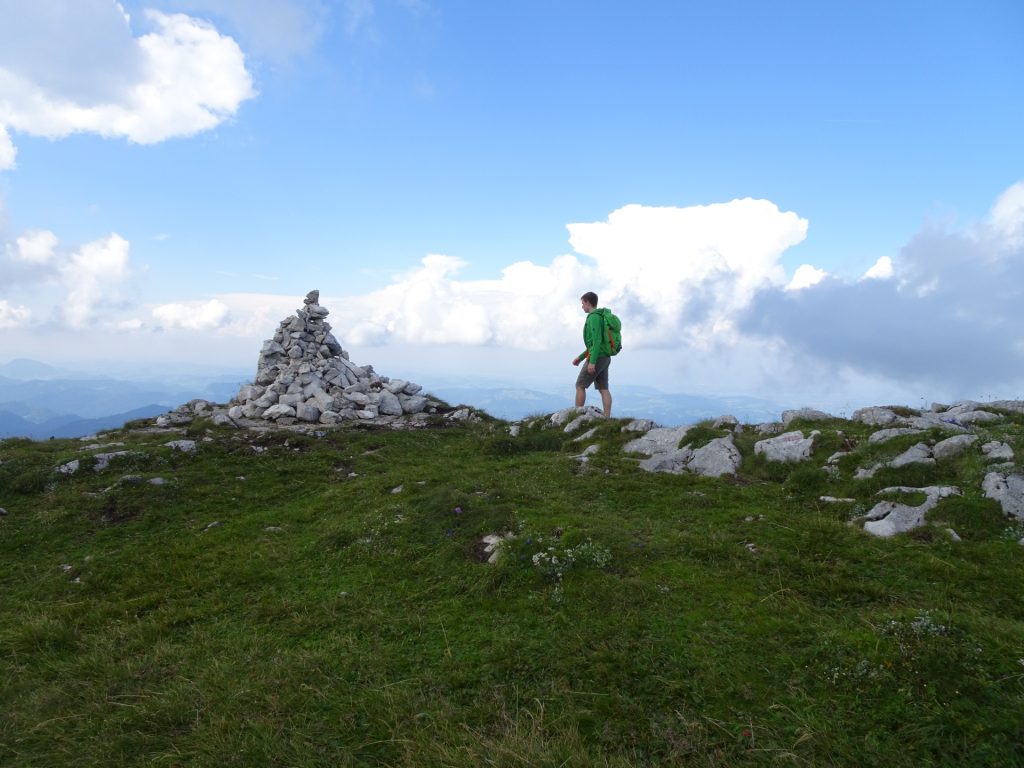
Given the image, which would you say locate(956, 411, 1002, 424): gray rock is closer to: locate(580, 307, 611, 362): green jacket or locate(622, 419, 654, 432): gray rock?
locate(622, 419, 654, 432): gray rock

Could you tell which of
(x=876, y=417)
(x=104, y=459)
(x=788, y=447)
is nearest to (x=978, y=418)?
(x=876, y=417)

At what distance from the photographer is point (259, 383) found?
3002 cm

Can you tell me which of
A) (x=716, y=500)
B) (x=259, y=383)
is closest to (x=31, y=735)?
(x=716, y=500)

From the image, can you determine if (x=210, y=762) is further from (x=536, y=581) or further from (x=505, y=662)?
(x=536, y=581)

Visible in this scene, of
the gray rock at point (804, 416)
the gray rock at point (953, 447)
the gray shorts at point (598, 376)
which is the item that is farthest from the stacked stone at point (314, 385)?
the gray rock at point (953, 447)

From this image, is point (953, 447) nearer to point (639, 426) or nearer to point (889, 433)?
point (889, 433)

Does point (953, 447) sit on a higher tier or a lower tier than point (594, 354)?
lower

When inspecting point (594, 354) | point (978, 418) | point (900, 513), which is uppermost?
point (594, 354)

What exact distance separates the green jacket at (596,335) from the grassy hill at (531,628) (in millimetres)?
7752

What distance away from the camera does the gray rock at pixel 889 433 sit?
13125mm

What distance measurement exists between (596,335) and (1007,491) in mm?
12913

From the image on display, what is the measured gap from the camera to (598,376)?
21.5 metres

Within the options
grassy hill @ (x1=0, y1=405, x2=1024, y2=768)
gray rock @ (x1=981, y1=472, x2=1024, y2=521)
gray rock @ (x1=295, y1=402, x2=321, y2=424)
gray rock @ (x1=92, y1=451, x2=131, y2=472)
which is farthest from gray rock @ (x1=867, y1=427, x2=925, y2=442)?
gray rock @ (x1=295, y1=402, x2=321, y2=424)

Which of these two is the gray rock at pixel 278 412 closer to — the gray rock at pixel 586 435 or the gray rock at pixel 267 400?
the gray rock at pixel 267 400
